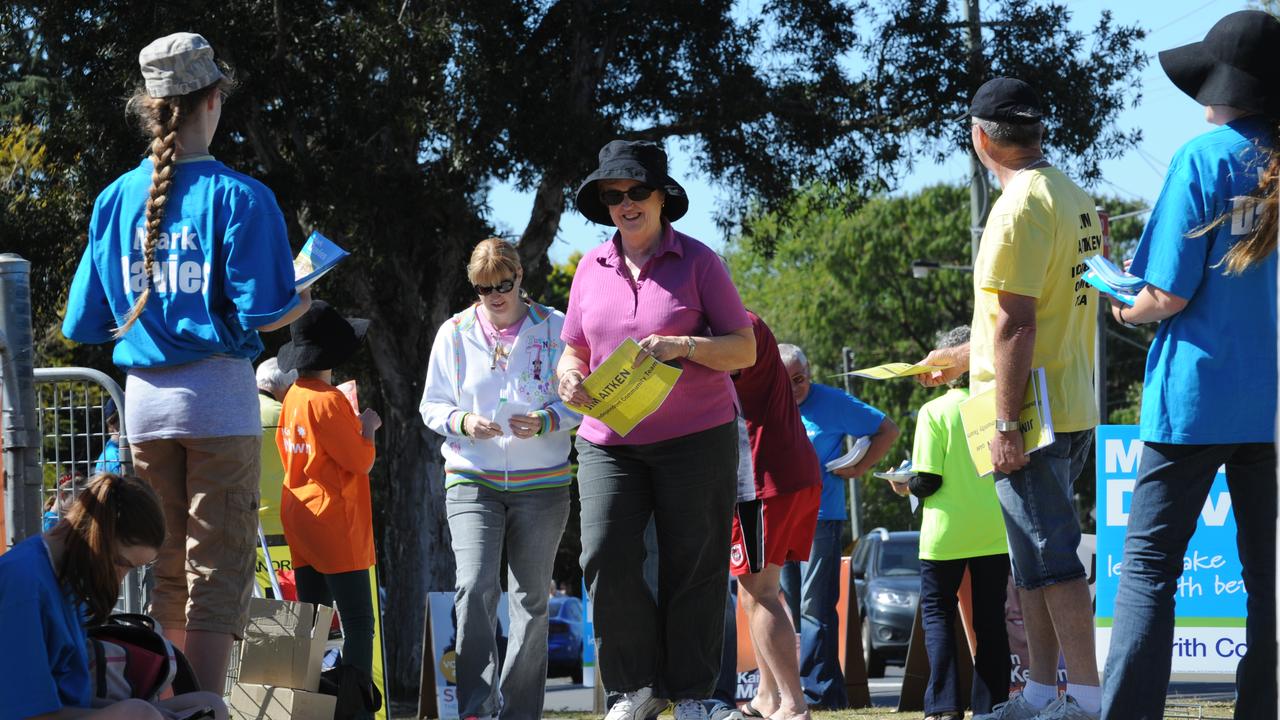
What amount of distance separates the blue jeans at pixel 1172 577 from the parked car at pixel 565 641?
19770 mm

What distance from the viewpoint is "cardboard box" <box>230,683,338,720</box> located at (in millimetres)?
6258

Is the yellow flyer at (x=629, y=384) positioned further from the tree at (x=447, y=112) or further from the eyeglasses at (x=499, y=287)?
the tree at (x=447, y=112)

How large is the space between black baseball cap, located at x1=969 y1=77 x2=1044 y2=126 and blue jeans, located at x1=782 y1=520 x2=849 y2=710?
4.33m

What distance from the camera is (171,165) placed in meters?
4.73

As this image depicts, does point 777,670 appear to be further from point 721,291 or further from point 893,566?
point 893,566

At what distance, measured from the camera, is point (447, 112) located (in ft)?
45.4

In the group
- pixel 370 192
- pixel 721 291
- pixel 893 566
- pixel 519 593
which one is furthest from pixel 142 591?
pixel 893 566

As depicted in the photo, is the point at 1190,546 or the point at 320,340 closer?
the point at 320,340

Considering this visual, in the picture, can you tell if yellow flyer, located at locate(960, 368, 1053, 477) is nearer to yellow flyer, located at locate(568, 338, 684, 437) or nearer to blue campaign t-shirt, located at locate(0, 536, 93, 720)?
yellow flyer, located at locate(568, 338, 684, 437)

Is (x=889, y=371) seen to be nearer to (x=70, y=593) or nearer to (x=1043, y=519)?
(x=1043, y=519)

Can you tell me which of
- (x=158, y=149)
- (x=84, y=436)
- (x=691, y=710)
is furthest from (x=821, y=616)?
(x=158, y=149)

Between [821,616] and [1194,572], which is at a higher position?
[1194,572]

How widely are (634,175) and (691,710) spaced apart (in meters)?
1.97

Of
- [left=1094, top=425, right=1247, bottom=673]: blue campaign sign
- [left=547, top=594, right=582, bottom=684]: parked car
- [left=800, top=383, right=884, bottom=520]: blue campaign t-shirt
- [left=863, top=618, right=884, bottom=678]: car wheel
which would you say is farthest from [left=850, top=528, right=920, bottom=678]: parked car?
[left=1094, top=425, right=1247, bottom=673]: blue campaign sign
